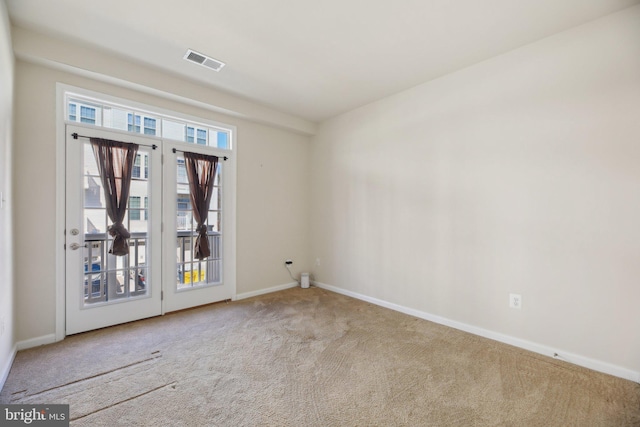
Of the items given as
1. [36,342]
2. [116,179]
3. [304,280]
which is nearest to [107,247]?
[116,179]

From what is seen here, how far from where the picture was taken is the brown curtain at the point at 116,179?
291 centimetres

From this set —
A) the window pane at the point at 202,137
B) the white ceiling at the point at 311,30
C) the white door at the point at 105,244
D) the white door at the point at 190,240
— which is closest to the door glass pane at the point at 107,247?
the white door at the point at 105,244

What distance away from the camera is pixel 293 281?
4.74m

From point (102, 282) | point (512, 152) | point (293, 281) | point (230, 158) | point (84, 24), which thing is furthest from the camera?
point (293, 281)

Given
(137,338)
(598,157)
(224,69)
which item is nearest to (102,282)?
(137,338)

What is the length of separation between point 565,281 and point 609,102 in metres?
1.50

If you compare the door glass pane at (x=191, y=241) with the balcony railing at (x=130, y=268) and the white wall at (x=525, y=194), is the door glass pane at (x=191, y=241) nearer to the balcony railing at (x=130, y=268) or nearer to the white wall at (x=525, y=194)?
the balcony railing at (x=130, y=268)

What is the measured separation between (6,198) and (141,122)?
1456 millimetres

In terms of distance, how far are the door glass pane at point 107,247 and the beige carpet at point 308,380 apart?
41 centimetres

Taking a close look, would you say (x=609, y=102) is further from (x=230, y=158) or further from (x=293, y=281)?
(x=293, y=281)

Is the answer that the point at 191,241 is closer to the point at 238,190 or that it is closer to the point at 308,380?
the point at 238,190

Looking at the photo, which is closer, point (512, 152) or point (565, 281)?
point (565, 281)

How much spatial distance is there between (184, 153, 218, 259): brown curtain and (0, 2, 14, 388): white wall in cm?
153

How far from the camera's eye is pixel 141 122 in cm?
323
